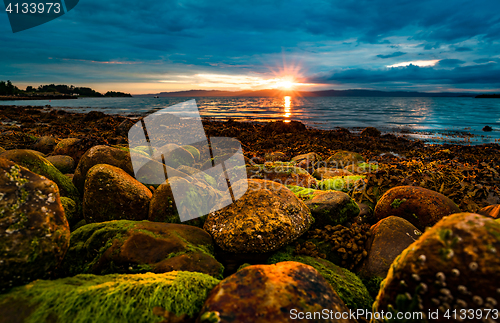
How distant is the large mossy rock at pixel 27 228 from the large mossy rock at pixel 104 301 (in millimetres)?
141

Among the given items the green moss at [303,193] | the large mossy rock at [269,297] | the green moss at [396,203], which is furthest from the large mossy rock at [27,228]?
the green moss at [396,203]

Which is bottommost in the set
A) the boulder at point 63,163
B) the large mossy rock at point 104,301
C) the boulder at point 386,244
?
the boulder at point 386,244

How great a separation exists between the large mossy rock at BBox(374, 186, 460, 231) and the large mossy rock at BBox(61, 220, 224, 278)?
3492 millimetres

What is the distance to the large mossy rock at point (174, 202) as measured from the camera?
3.88 meters

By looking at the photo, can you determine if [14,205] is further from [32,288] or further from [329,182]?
[329,182]

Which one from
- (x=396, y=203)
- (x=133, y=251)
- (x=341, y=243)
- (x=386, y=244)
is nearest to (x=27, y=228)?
(x=133, y=251)

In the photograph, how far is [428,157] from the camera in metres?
11.9

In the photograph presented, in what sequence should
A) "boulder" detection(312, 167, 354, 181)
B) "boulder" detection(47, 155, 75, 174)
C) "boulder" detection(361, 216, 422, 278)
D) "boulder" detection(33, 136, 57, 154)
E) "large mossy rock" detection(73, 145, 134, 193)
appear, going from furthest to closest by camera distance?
"boulder" detection(33, 136, 57, 154) → "boulder" detection(312, 167, 354, 181) → "boulder" detection(47, 155, 75, 174) → "large mossy rock" detection(73, 145, 134, 193) → "boulder" detection(361, 216, 422, 278)

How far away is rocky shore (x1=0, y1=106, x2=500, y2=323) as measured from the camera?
1600 mm

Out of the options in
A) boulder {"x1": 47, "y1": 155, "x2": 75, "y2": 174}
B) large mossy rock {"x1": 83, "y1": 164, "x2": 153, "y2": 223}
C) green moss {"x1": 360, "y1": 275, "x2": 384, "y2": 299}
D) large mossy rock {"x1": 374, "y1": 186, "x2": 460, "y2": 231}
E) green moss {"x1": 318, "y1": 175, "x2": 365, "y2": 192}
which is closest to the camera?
green moss {"x1": 360, "y1": 275, "x2": 384, "y2": 299}

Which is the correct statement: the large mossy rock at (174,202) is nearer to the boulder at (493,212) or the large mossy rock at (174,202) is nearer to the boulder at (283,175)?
the boulder at (283,175)

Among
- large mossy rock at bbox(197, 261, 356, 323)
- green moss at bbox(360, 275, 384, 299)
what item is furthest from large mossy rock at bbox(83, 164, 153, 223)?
green moss at bbox(360, 275, 384, 299)

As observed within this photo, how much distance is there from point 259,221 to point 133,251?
1.67 meters

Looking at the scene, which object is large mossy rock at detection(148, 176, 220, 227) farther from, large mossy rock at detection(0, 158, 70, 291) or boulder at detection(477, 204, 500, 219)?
boulder at detection(477, 204, 500, 219)
